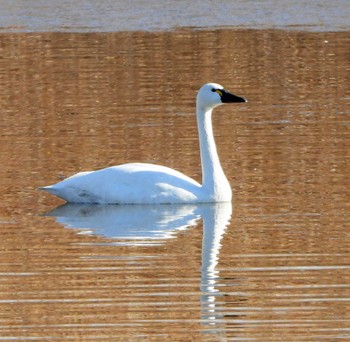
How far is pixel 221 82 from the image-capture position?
1584 cm

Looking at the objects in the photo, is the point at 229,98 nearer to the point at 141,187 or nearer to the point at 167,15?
the point at 141,187

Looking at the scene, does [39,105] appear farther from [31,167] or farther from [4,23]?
[4,23]

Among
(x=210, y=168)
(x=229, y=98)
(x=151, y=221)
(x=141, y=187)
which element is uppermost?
(x=229, y=98)

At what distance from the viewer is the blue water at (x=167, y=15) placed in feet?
67.6

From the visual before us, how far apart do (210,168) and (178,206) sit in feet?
1.44

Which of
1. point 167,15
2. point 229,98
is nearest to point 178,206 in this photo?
point 229,98

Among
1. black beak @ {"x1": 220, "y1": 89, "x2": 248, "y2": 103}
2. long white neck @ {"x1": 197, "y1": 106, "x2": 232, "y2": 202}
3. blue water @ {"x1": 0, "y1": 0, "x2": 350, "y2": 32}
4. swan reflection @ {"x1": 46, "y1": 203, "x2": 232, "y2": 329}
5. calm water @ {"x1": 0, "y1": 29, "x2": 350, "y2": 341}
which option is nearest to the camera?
calm water @ {"x1": 0, "y1": 29, "x2": 350, "y2": 341}

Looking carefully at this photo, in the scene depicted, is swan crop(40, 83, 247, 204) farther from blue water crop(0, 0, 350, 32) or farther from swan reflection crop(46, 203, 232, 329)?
blue water crop(0, 0, 350, 32)

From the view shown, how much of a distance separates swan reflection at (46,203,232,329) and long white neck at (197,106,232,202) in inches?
3.5

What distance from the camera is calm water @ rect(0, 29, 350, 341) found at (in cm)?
689

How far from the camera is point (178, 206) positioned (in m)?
10.4

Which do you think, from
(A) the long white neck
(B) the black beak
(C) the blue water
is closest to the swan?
(A) the long white neck

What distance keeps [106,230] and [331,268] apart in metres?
1.98

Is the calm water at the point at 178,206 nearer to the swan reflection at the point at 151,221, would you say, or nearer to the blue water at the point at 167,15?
the swan reflection at the point at 151,221
